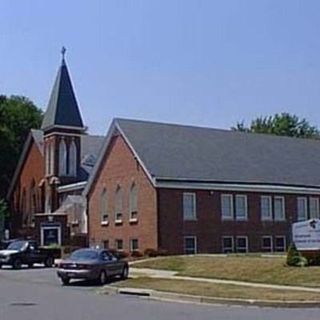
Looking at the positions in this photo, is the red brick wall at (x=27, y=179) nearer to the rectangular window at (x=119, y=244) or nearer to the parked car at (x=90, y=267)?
the rectangular window at (x=119, y=244)

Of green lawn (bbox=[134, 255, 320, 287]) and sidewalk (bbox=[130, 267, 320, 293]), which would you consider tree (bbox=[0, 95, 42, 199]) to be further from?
sidewalk (bbox=[130, 267, 320, 293])

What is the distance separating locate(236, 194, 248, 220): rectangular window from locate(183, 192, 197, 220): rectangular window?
12.0ft

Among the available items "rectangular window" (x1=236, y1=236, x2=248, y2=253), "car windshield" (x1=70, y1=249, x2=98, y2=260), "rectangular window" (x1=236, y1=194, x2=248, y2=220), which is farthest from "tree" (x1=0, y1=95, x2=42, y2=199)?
"car windshield" (x1=70, y1=249, x2=98, y2=260)

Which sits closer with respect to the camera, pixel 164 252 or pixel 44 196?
pixel 164 252

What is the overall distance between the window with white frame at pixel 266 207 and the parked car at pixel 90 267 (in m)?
25.2

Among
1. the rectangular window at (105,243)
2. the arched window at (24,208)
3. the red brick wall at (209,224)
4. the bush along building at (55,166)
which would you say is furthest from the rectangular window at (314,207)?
the arched window at (24,208)

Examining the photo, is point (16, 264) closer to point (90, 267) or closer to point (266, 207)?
point (90, 267)

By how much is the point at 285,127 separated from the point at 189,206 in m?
50.2

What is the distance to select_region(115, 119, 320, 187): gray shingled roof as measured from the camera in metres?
56.7

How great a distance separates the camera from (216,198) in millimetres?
56625

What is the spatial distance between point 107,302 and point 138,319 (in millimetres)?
5775

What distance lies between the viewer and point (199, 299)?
2570cm

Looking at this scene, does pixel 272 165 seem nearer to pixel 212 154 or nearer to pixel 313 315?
pixel 212 154

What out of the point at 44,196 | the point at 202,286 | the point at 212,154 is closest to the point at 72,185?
the point at 44,196
